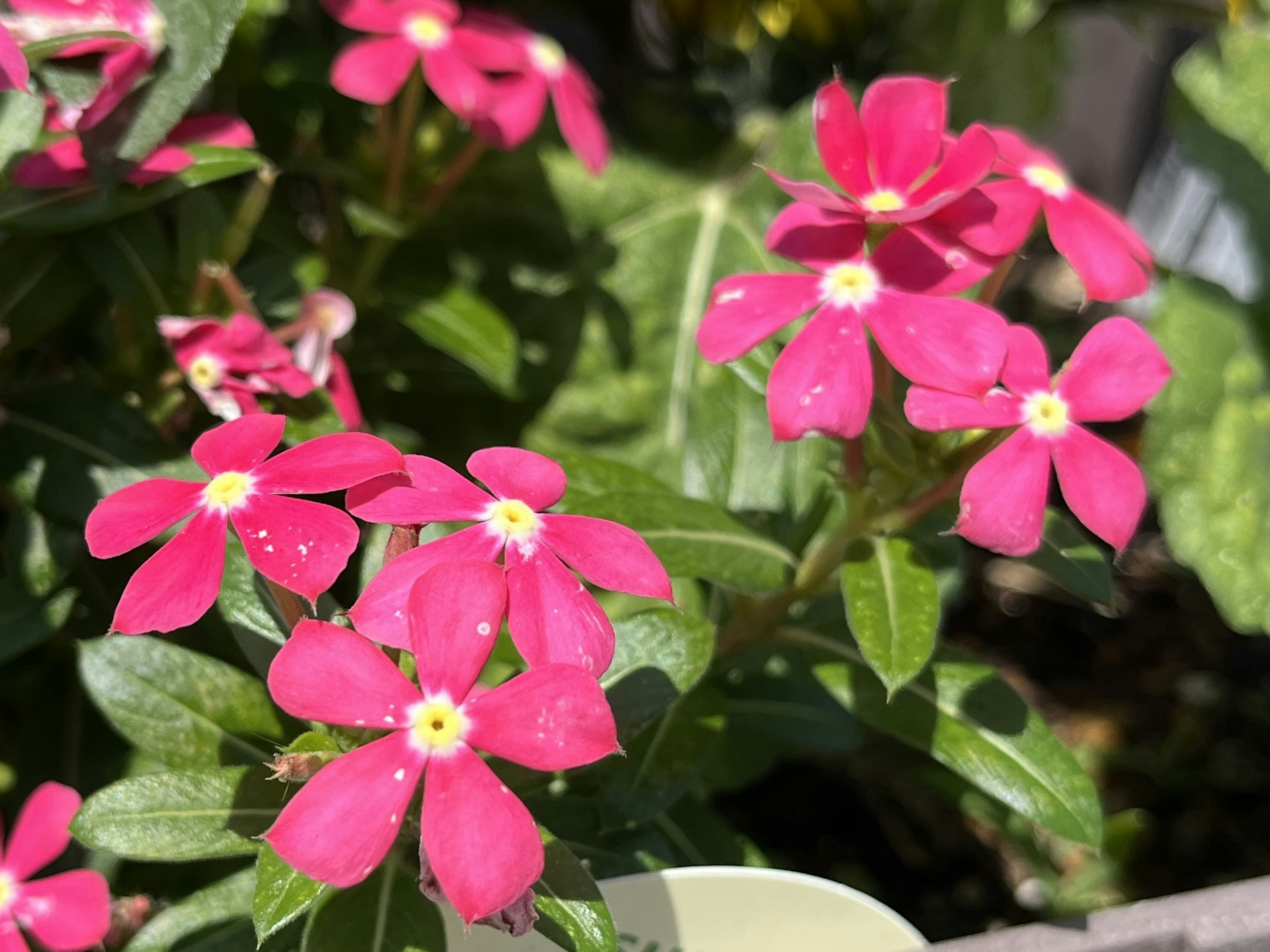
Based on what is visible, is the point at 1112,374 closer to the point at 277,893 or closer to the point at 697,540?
the point at 697,540

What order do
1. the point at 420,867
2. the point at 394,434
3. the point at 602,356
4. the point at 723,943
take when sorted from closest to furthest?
the point at 420,867 → the point at 723,943 → the point at 394,434 → the point at 602,356

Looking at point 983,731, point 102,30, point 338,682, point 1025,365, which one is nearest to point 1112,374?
point 1025,365

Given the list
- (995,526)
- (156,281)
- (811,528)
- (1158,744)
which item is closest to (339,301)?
(156,281)

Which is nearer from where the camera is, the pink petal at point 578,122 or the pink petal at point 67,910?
the pink petal at point 67,910

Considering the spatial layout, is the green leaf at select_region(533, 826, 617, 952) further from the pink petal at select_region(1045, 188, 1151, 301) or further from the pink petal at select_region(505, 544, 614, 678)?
the pink petal at select_region(1045, 188, 1151, 301)

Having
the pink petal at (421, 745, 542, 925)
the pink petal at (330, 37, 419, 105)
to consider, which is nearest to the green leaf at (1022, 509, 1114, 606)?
the pink petal at (421, 745, 542, 925)

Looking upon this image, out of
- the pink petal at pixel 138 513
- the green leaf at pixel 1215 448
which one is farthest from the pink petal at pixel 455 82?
the green leaf at pixel 1215 448

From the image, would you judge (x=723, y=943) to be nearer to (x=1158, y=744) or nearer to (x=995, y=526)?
(x=995, y=526)

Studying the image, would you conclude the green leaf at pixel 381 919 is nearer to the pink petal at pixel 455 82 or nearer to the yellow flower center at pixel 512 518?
the yellow flower center at pixel 512 518
